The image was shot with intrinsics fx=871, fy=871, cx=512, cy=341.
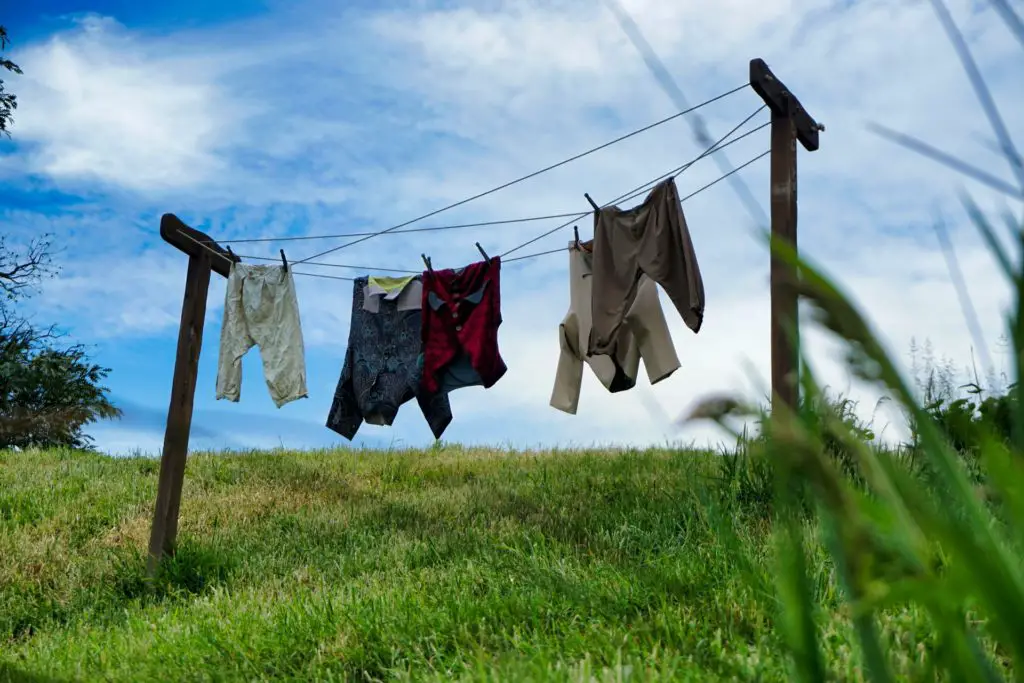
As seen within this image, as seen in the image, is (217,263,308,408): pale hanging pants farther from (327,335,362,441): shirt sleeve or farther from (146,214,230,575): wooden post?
(146,214,230,575): wooden post

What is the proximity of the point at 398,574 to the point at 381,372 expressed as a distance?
108 inches

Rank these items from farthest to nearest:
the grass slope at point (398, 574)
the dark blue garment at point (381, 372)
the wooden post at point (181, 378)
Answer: the dark blue garment at point (381, 372) → the wooden post at point (181, 378) → the grass slope at point (398, 574)

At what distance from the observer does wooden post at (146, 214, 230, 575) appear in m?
6.60

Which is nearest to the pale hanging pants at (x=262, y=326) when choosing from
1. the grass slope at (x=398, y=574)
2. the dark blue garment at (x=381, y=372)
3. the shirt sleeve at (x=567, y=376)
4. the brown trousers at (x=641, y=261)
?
the dark blue garment at (x=381, y=372)

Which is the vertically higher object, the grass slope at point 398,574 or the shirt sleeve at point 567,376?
the shirt sleeve at point 567,376

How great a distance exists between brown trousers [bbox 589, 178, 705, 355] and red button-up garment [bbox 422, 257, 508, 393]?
→ 35.3 inches

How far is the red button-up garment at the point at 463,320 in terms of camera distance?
22.8ft

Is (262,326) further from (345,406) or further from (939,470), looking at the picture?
(939,470)

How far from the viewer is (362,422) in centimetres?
786

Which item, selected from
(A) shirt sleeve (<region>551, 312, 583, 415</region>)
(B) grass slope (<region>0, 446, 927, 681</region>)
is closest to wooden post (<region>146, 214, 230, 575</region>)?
(B) grass slope (<region>0, 446, 927, 681</region>)

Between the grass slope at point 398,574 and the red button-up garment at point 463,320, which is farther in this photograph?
the red button-up garment at point 463,320

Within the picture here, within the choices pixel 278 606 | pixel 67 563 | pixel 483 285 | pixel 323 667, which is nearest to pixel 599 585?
pixel 323 667

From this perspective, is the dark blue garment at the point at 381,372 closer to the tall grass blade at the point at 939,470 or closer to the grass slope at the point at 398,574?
the grass slope at the point at 398,574

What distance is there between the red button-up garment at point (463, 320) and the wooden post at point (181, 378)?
184 centimetres
